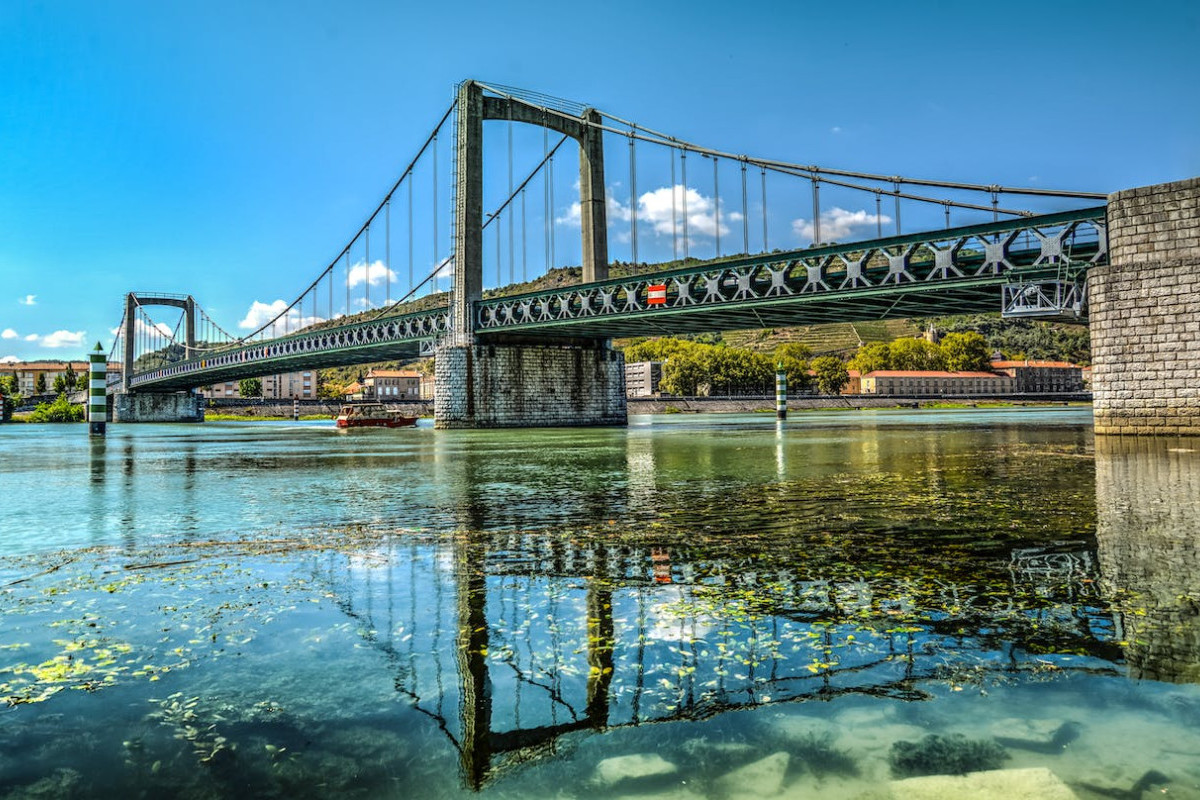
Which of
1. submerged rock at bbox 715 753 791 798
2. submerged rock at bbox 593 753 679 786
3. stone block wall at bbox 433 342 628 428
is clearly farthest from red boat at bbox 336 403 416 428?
submerged rock at bbox 715 753 791 798

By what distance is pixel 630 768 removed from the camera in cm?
268

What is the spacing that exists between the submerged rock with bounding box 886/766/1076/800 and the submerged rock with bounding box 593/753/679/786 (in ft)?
2.27

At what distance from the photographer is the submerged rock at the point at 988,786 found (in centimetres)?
246

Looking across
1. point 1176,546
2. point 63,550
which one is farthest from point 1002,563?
point 63,550

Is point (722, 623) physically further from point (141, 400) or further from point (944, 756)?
point (141, 400)

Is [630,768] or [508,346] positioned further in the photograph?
[508,346]

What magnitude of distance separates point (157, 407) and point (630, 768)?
113 metres

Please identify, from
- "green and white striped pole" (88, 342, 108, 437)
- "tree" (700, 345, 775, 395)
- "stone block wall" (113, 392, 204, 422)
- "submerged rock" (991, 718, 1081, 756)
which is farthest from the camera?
"tree" (700, 345, 775, 395)

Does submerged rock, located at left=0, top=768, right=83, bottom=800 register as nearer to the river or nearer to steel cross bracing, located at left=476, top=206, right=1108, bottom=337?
the river

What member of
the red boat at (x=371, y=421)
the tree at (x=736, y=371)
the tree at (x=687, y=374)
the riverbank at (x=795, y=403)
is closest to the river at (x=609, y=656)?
the red boat at (x=371, y=421)

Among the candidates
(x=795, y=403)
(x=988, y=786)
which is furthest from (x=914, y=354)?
(x=988, y=786)

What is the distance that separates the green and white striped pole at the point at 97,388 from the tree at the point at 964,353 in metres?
165

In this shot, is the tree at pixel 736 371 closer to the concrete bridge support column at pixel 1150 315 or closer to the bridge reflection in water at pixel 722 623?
the concrete bridge support column at pixel 1150 315

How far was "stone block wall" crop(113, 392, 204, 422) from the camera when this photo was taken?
320ft
